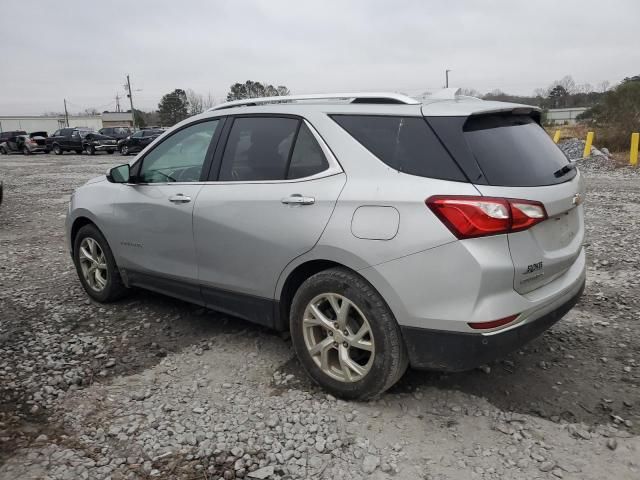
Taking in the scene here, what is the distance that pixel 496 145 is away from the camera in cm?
288

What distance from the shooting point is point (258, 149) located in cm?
360

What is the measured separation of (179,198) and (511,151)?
2317mm

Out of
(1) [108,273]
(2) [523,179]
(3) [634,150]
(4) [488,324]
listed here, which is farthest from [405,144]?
(3) [634,150]

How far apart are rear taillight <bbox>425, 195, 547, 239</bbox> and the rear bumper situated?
0.52 m

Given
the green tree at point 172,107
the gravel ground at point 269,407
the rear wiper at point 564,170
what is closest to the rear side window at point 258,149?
the gravel ground at point 269,407

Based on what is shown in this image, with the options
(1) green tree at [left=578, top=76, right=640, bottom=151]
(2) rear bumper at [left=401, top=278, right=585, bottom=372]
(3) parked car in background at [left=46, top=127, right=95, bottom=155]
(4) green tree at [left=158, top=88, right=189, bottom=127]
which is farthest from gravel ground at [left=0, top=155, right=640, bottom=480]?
(4) green tree at [left=158, top=88, right=189, bottom=127]

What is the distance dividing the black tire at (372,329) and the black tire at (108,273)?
2.29m

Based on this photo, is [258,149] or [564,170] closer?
[564,170]

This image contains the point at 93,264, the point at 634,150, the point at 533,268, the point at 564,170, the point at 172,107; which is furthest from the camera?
the point at 172,107

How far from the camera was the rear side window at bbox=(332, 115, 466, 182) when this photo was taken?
278 centimetres

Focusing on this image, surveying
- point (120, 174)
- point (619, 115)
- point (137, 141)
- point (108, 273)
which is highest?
point (619, 115)

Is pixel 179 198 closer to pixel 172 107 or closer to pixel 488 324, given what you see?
pixel 488 324

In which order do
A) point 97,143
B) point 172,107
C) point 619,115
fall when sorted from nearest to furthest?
1. point 619,115
2. point 97,143
3. point 172,107

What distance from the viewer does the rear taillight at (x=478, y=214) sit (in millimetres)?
2604
